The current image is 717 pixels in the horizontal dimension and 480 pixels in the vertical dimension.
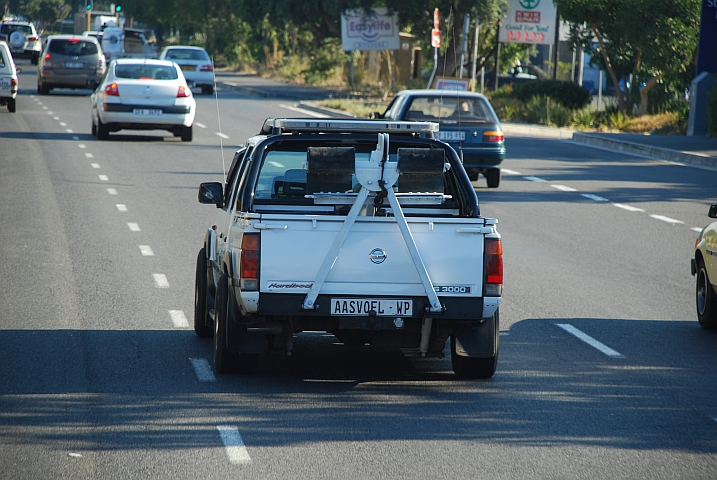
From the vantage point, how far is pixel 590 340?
895cm

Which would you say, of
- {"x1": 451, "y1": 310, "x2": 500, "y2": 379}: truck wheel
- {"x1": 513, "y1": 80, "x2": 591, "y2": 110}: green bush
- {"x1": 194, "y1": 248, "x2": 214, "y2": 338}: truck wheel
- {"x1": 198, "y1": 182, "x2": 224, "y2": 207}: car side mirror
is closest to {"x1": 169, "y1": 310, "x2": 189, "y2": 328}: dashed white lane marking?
{"x1": 194, "y1": 248, "x2": 214, "y2": 338}: truck wheel

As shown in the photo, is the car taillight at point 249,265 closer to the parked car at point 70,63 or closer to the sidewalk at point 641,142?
the sidewalk at point 641,142

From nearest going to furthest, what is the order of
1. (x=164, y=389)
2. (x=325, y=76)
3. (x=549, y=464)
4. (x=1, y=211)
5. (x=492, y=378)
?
(x=549, y=464) → (x=164, y=389) → (x=492, y=378) → (x=1, y=211) → (x=325, y=76)

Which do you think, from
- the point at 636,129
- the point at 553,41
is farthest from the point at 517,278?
the point at 553,41

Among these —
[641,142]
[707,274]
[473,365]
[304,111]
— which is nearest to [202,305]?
[473,365]

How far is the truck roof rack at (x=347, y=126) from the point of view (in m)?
7.57

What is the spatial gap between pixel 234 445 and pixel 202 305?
2700 mm

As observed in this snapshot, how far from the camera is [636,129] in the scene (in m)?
33.2

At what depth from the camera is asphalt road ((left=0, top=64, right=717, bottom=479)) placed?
227 inches

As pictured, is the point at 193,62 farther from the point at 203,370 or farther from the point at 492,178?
the point at 203,370

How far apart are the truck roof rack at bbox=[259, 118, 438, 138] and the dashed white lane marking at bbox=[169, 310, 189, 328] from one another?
2016 mm

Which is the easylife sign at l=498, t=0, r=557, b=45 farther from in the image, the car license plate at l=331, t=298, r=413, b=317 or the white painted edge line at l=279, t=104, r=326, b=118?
the car license plate at l=331, t=298, r=413, b=317

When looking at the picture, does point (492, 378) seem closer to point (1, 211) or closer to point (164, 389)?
point (164, 389)

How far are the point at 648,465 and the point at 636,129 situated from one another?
28.5 meters
